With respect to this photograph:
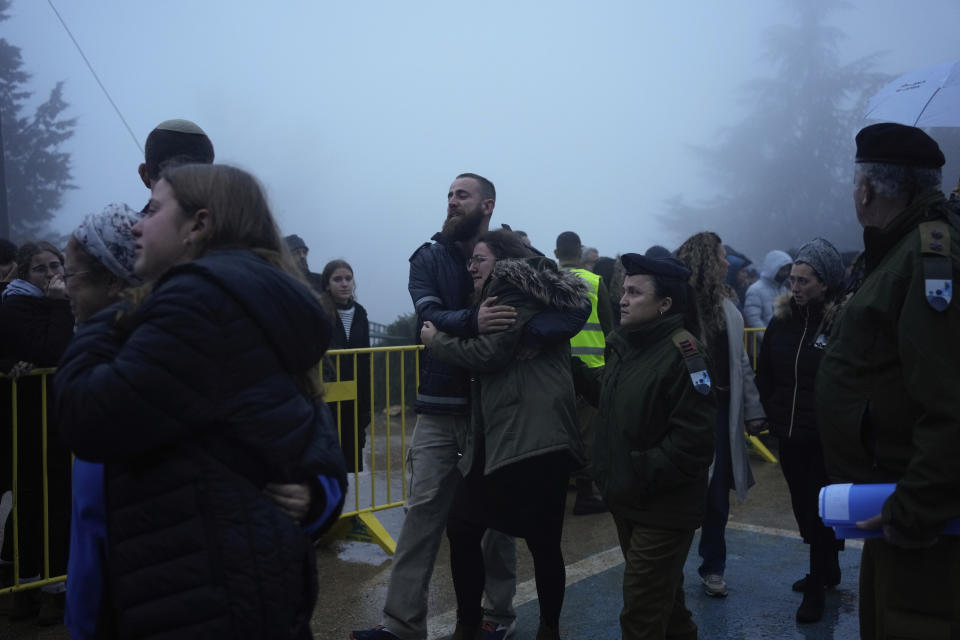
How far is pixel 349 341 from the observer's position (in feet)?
23.5

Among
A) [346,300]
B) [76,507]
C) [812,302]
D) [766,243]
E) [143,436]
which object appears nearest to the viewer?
[143,436]

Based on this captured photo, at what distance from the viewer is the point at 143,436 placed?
166 centimetres

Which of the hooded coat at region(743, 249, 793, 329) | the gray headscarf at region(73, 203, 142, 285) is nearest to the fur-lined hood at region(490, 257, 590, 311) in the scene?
the gray headscarf at region(73, 203, 142, 285)

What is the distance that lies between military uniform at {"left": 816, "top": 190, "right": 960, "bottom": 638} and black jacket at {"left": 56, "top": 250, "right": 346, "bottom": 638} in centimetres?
156

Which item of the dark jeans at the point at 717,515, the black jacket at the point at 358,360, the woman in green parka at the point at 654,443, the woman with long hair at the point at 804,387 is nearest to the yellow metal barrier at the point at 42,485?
the black jacket at the point at 358,360

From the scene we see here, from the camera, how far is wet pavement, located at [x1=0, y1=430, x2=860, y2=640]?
13.8 feet

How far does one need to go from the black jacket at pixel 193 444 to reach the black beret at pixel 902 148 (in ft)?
5.90

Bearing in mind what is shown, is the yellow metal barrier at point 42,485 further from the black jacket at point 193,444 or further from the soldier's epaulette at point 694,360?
the soldier's epaulette at point 694,360

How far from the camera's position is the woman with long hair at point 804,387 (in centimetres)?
460

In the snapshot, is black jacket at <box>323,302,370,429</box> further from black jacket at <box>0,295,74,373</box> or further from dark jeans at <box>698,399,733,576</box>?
dark jeans at <box>698,399,733,576</box>

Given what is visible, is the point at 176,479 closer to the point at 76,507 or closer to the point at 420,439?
the point at 76,507

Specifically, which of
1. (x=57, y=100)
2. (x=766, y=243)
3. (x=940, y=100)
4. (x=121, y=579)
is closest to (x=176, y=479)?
(x=121, y=579)

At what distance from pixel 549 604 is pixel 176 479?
2.39 m

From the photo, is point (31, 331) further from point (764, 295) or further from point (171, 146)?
point (764, 295)
